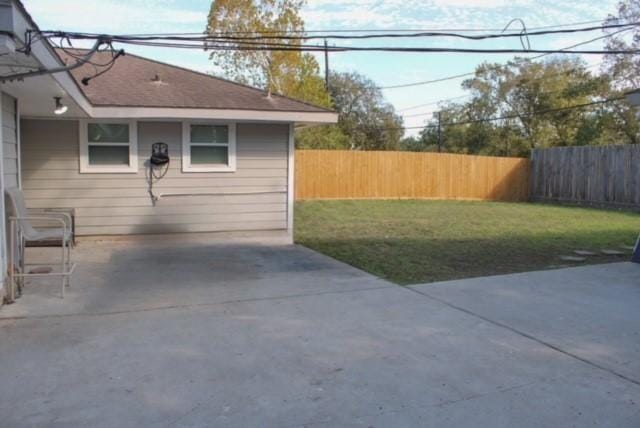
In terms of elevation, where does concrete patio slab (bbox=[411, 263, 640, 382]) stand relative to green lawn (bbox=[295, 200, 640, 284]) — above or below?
below

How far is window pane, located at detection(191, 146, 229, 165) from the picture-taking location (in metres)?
9.40

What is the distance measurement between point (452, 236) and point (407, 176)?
9.75 m

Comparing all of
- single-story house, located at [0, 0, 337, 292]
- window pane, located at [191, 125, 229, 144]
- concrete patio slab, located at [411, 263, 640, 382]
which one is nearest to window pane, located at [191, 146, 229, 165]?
single-story house, located at [0, 0, 337, 292]

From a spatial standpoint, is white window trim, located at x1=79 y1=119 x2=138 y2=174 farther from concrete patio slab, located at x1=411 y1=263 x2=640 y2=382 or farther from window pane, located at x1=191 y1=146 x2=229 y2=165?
concrete patio slab, located at x1=411 y1=263 x2=640 y2=382

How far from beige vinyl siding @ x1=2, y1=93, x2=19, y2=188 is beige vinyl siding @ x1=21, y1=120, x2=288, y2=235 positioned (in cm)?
236

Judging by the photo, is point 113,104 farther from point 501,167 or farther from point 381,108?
point 381,108

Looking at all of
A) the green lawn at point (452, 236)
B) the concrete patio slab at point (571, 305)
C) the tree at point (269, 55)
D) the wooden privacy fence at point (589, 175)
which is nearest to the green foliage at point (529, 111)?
the wooden privacy fence at point (589, 175)

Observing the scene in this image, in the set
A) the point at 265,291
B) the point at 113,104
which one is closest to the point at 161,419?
the point at 265,291

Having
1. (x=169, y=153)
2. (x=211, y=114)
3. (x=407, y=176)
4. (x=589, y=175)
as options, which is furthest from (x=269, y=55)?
(x=211, y=114)

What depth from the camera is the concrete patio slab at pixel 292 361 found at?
2992 millimetres

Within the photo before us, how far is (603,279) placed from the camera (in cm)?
652

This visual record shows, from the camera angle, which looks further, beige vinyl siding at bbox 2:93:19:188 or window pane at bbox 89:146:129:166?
window pane at bbox 89:146:129:166

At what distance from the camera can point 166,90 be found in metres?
9.35

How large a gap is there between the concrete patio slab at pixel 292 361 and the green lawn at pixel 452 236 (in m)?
1.29
